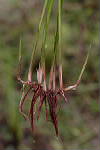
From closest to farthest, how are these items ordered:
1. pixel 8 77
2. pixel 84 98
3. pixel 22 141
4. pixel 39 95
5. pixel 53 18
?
pixel 39 95
pixel 8 77
pixel 22 141
pixel 84 98
pixel 53 18

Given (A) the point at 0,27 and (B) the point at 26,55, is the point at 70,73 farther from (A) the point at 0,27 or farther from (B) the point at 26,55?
(A) the point at 0,27

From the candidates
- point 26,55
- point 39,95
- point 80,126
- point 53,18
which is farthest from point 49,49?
point 39,95

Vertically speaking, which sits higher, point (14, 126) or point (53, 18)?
point (53, 18)

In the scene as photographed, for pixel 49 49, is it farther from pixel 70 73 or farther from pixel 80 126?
pixel 80 126

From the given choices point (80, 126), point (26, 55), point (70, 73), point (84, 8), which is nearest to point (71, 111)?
point (80, 126)

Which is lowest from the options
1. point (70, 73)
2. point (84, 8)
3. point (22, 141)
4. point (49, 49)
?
point (22, 141)

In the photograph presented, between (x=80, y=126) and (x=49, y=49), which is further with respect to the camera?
(x=49, y=49)

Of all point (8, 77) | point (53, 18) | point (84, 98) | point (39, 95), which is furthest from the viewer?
point (53, 18)
